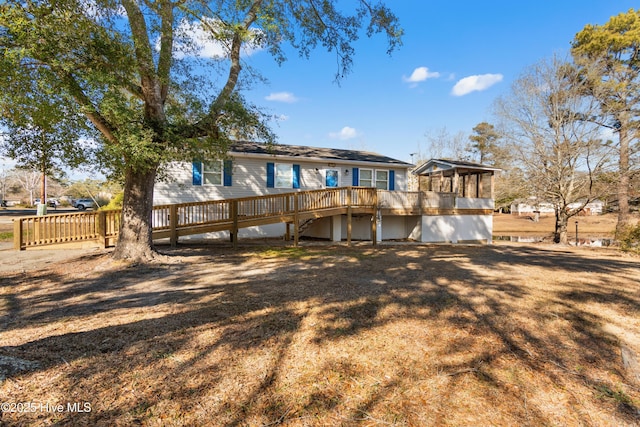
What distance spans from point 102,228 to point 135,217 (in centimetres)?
337

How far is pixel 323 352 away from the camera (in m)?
3.19

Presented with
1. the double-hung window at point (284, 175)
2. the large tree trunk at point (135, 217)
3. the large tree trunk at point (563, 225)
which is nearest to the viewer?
the large tree trunk at point (135, 217)

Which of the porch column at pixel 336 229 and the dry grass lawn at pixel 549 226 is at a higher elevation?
the porch column at pixel 336 229

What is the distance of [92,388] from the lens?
2.47m

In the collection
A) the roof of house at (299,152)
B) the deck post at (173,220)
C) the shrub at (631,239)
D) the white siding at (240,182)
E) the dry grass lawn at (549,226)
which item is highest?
the roof of house at (299,152)

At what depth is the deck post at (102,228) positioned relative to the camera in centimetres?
1004

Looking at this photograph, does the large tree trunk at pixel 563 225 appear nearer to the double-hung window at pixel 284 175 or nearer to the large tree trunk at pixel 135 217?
the double-hung window at pixel 284 175

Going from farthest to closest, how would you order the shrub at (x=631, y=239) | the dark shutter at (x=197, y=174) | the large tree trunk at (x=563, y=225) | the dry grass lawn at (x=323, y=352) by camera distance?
the large tree trunk at (x=563, y=225) < the dark shutter at (x=197, y=174) < the shrub at (x=631, y=239) < the dry grass lawn at (x=323, y=352)

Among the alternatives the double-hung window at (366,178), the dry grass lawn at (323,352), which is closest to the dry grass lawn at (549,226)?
the double-hung window at (366,178)

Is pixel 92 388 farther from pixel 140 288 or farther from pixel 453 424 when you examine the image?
pixel 140 288

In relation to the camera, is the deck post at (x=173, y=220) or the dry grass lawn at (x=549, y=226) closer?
the deck post at (x=173, y=220)

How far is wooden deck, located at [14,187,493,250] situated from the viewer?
32.1 ft

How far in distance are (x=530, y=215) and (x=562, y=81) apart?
23.6m

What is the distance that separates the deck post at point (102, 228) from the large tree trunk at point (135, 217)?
2929mm
